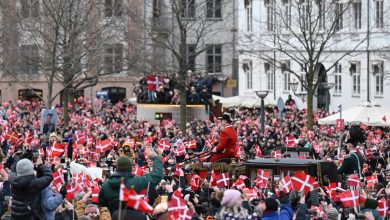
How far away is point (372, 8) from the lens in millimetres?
61812

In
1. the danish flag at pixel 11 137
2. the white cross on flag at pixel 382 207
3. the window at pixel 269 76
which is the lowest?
the white cross on flag at pixel 382 207

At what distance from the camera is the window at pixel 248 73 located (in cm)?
7662

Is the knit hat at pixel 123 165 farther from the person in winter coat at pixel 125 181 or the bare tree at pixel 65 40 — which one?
the bare tree at pixel 65 40

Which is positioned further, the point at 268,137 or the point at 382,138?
the point at 268,137

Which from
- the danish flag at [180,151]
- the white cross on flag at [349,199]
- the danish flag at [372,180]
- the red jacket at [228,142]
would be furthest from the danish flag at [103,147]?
the white cross on flag at [349,199]

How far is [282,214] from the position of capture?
1773cm

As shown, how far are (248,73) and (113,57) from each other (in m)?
17.8

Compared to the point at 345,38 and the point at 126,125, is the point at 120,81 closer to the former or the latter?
the point at 345,38

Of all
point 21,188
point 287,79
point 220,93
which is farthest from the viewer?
point 220,93

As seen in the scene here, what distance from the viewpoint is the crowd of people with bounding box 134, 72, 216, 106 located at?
201 feet

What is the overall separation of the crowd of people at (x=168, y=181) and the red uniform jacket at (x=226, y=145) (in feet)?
0.06

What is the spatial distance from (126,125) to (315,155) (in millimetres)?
20086

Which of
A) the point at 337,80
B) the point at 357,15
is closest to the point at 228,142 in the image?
the point at 357,15

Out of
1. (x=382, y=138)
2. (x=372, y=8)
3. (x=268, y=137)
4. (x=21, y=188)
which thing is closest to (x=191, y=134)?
(x=268, y=137)
